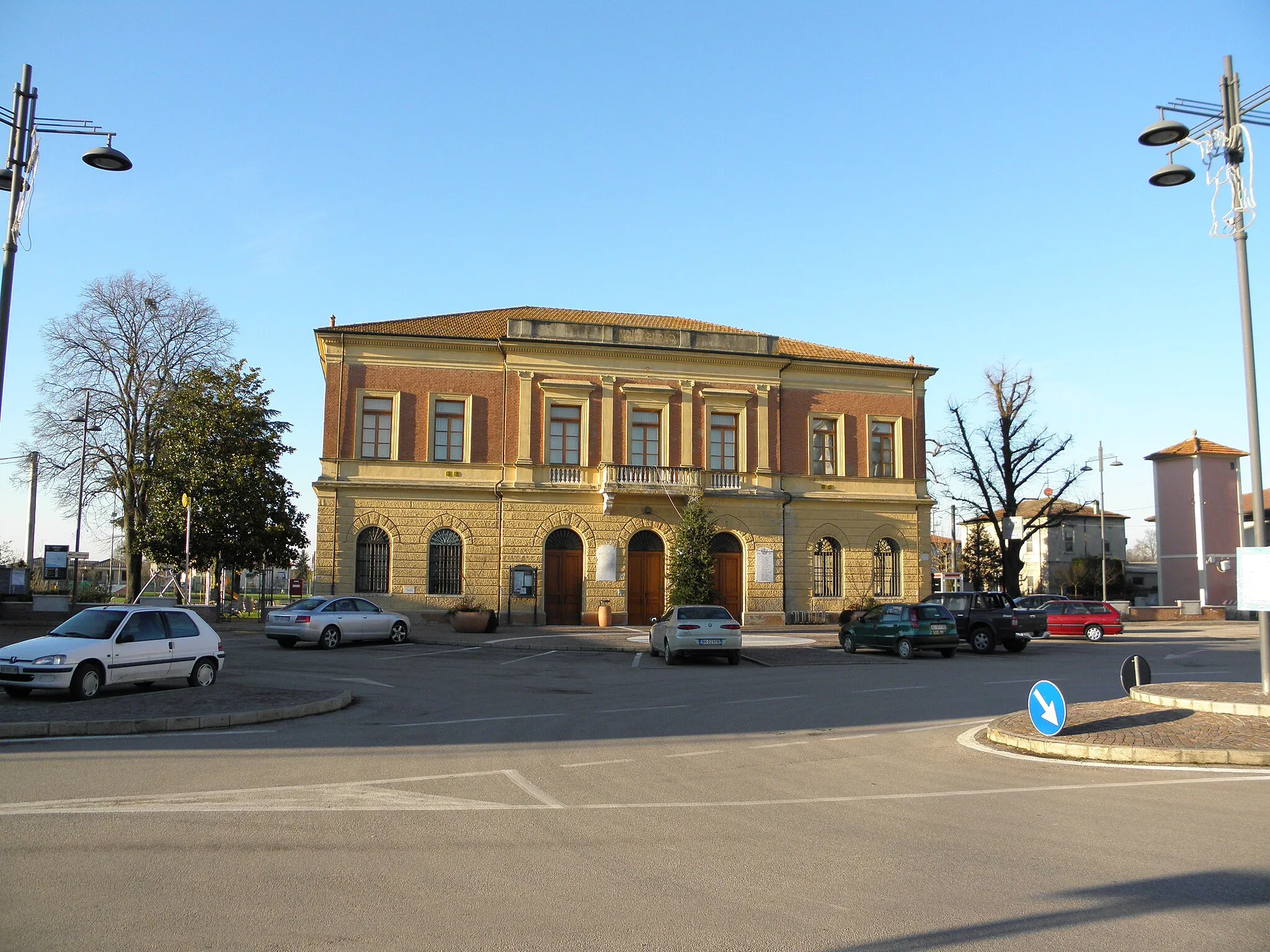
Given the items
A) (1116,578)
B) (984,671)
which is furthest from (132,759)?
(1116,578)

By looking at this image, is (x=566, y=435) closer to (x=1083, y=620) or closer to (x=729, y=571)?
(x=729, y=571)

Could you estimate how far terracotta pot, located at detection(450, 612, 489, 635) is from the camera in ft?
110

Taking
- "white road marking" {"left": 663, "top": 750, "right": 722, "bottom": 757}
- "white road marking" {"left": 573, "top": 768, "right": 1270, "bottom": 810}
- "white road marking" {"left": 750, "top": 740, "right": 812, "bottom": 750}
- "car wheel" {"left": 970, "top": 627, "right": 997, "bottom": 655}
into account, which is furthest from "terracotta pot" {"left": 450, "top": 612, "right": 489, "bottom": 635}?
"white road marking" {"left": 573, "top": 768, "right": 1270, "bottom": 810}

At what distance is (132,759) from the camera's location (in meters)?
10.1

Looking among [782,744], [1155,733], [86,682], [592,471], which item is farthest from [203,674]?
[592,471]

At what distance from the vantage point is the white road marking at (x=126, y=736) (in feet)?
37.0

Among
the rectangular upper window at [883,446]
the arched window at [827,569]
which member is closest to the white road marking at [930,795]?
the arched window at [827,569]

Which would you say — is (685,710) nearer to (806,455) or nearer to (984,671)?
(984,671)

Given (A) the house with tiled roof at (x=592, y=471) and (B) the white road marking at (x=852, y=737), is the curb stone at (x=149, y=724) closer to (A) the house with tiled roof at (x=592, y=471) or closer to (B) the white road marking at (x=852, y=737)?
(B) the white road marking at (x=852, y=737)

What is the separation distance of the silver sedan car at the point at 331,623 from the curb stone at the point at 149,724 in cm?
1366

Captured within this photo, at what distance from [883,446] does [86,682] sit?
34.9 meters

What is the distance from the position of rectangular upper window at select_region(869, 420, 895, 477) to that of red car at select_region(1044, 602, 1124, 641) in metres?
8.85

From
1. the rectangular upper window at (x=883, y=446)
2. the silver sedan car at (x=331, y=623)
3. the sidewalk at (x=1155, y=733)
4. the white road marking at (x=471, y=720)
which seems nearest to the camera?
the sidewalk at (x=1155, y=733)

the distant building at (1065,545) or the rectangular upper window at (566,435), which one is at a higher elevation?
the rectangular upper window at (566,435)
